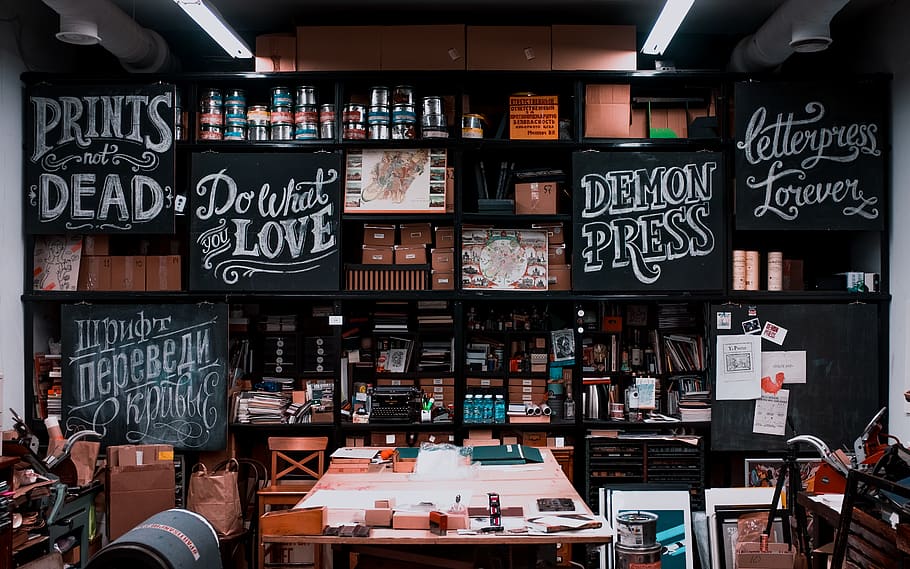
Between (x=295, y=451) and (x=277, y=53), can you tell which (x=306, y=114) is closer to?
(x=277, y=53)

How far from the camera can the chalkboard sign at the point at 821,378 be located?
581cm

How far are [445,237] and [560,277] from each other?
0.93 m

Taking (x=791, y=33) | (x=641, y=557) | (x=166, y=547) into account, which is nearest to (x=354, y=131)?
(x=791, y=33)

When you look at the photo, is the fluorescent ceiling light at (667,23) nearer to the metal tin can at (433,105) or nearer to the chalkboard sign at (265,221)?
the metal tin can at (433,105)

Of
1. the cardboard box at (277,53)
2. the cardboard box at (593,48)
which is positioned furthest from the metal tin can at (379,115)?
the cardboard box at (593,48)

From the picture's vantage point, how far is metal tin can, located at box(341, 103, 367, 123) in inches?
235

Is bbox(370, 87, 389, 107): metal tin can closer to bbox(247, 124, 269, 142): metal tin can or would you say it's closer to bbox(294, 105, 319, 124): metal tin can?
bbox(294, 105, 319, 124): metal tin can

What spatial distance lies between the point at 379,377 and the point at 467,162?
1.87 m

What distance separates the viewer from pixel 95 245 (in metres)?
6.02

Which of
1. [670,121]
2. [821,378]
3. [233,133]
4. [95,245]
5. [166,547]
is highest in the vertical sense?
[670,121]

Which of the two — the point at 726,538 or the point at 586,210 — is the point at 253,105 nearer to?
the point at 586,210

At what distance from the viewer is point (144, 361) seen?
5902mm

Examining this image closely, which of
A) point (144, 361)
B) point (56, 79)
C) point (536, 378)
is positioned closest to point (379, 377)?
point (536, 378)

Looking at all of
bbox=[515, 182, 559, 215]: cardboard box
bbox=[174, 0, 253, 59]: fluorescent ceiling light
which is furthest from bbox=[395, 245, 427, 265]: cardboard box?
bbox=[174, 0, 253, 59]: fluorescent ceiling light
